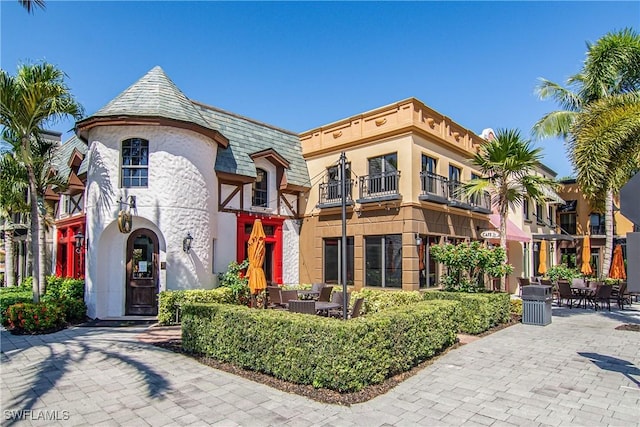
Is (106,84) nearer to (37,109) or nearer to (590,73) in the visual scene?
(37,109)

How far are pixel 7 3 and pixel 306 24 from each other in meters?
8.06

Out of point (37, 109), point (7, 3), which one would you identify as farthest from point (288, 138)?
point (7, 3)

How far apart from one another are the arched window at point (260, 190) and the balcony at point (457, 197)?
25.8 ft

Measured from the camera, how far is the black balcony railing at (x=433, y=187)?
14586 mm

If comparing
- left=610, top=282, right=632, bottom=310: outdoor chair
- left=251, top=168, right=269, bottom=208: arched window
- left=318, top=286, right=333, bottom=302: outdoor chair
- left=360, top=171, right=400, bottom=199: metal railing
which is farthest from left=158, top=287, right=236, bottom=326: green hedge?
left=610, top=282, right=632, bottom=310: outdoor chair

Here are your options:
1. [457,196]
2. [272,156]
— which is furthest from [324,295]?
[457,196]

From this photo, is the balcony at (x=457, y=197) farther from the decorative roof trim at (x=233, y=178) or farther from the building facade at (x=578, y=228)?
the building facade at (x=578, y=228)

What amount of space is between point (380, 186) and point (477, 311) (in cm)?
618

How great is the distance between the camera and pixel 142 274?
13266 millimetres

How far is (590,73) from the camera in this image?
18078mm

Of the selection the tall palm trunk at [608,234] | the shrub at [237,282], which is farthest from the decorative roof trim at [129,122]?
the tall palm trunk at [608,234]

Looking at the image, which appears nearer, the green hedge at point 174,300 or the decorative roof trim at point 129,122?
the green hedge at point 174,300

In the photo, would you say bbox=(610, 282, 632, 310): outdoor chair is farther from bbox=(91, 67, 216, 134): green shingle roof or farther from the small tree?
bbox=(91, 67, 216, 134): green shingle roof

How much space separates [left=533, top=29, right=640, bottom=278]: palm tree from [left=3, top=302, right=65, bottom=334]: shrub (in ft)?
53.7
